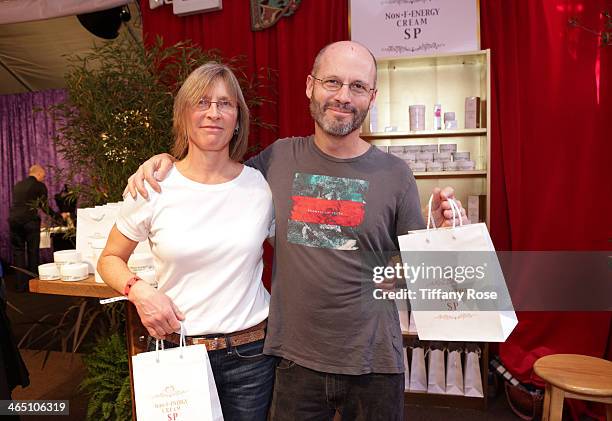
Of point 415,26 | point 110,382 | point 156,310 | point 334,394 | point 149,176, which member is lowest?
point 110,382

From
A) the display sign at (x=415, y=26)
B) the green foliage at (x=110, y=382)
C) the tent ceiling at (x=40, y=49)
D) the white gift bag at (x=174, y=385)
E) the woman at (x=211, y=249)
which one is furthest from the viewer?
the tent ceiling at (x=40, y=49)

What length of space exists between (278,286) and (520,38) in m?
2.67

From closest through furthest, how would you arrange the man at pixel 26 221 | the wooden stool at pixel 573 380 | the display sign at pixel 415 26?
the wooden stool at pixel 573 380 → the display sign at pixel 415 26 → the man at pixel 26 221

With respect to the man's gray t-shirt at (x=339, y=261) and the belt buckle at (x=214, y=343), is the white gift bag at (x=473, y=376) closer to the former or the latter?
the man's gray t-shirt at (x=339, y=261)

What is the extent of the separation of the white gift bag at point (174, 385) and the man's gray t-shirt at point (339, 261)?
240mm

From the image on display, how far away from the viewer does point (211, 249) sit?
4.38 feet

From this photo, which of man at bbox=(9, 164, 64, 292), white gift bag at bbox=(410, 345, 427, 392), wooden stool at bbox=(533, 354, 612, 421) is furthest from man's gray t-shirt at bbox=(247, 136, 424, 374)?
man at bbox=(9, 164, 64, 292)

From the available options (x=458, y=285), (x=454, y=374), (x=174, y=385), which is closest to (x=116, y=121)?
(x=174, y=385)

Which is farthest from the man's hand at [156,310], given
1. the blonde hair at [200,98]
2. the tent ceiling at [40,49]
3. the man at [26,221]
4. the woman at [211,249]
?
the man at [26,221]

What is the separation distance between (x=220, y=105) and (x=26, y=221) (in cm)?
659

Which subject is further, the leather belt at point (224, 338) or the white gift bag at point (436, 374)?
the white gift bag at point (436, 374)

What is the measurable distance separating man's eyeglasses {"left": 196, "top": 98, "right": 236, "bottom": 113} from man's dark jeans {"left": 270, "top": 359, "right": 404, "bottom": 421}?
781 mm

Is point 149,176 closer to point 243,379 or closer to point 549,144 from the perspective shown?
point 243,379

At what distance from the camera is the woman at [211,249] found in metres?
1.33
